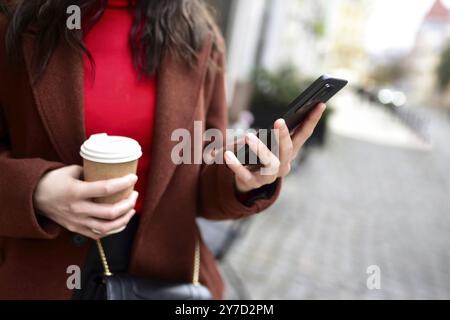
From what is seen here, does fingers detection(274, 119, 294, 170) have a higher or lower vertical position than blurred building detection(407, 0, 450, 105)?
higher

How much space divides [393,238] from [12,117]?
192 inches

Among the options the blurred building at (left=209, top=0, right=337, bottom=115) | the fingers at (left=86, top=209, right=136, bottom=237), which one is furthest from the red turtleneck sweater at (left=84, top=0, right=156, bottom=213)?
the blurred building at (left=209, top=0, right=337, bottom=115)

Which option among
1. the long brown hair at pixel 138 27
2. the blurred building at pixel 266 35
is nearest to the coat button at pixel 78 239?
the long brown hair at pixel 138 27

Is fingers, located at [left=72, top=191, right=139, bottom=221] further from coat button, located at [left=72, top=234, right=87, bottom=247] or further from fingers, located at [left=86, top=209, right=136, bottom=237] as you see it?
coat button, located at [left=72, top=234, right=87, bottom=247]

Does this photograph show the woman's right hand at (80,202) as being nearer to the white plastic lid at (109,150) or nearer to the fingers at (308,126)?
the white plastic lid at (109,150)

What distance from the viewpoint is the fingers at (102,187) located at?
95cm

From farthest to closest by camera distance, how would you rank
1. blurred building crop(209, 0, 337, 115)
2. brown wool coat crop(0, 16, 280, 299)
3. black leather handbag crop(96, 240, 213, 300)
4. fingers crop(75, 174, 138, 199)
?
blurred building crop(209, 0, 337, 115)
black leather handbag crop(96, 240, 213, 300)
brown wool coat crop(0, 16, 280, 299)
fingers crop(75, 174, 138, 199)

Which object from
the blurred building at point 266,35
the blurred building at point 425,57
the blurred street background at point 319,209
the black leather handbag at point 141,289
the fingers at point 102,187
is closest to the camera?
the fingers at point 102,187

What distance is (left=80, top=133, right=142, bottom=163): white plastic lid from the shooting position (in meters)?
0.96

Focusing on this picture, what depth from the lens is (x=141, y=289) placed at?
4.06ft

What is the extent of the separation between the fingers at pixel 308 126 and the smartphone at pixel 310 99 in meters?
0.01

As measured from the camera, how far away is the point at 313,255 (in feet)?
14.1

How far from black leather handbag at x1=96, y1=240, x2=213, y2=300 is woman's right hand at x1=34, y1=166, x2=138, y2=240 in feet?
0.60

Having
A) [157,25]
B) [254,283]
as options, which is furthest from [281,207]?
[157,25]
